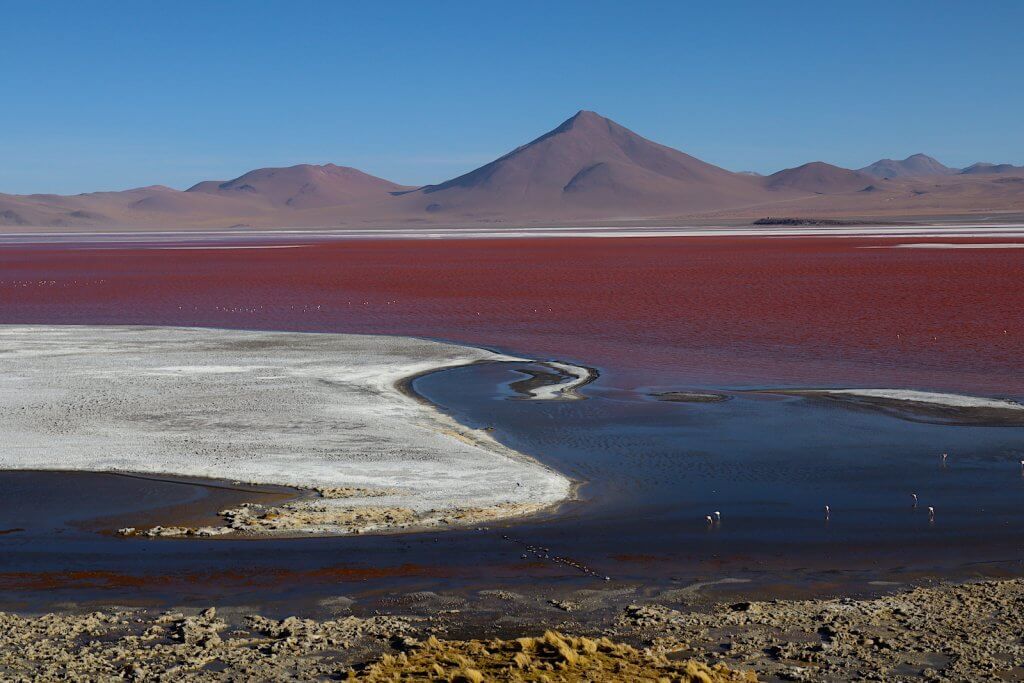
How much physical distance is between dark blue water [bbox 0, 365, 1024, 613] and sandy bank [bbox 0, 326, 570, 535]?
578 millimetres

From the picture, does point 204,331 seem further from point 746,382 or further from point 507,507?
point 507,507

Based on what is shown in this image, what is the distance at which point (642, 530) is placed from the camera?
9992mm

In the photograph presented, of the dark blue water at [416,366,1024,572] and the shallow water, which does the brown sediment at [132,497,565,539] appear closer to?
the shallow water

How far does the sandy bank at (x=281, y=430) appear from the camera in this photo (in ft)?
35.4

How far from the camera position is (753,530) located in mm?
9953

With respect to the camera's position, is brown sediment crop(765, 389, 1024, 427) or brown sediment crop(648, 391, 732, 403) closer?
brown sediment crop(765, 389, 1024, 427)

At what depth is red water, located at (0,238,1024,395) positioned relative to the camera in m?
20.7

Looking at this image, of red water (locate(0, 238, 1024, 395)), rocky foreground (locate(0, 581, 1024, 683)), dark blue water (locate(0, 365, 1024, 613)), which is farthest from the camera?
red water (locate(0, 238, 1024, 395))

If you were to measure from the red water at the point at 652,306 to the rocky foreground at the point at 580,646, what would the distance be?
34.7 ft

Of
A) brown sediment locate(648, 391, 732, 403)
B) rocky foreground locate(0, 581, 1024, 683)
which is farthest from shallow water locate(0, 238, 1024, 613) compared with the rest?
rocky foreground locate(0, 581, 1024, 683)

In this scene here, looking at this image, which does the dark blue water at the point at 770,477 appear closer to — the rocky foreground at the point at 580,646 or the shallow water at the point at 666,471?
the shallow water at the point at 666,471

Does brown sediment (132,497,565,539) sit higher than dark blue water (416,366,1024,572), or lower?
higher

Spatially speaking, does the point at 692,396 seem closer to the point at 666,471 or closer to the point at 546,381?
the point at 546,381

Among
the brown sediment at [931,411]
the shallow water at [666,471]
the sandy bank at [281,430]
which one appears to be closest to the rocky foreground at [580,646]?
the shallow water at [666,471]
